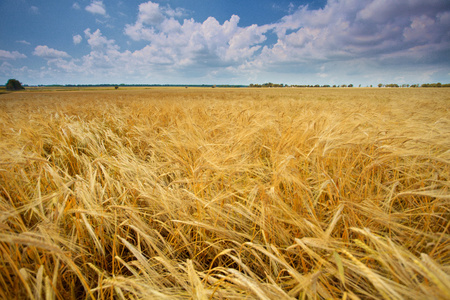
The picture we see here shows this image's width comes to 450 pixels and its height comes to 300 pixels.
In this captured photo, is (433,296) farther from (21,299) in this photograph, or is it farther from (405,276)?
(21,299)

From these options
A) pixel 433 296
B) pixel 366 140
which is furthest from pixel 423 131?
pixel 433 296

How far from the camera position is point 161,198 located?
1054 mm

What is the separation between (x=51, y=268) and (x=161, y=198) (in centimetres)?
50

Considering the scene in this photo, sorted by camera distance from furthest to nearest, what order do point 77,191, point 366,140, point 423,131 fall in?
1. point 423,131
2. point 366,140
3. point 77,191

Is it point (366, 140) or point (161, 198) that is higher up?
point (366, 140)

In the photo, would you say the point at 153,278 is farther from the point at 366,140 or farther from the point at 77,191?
the point at 366,140

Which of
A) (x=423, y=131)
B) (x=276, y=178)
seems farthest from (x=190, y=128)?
(x=423, y=131)

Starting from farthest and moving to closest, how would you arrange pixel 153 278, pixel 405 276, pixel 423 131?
pixel 423 131 → pixel 153 278 → pixel 405 276

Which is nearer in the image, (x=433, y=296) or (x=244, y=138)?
(x=433, y=296)

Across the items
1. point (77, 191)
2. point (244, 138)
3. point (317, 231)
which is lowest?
point (317, 231)

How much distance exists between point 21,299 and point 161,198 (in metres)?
0.58

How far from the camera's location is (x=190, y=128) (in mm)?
2564

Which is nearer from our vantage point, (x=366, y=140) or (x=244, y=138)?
(x=366, y=140)

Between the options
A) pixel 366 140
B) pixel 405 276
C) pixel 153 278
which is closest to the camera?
pixel 405 276
